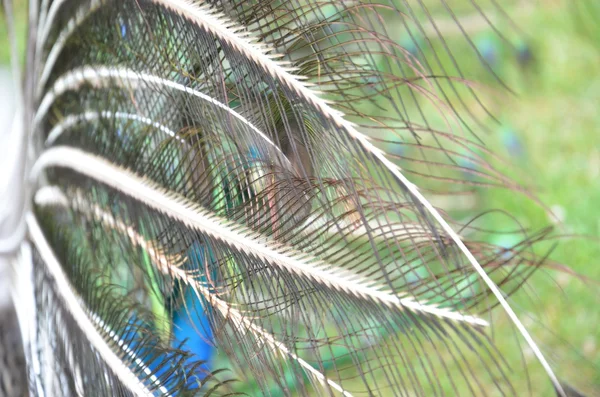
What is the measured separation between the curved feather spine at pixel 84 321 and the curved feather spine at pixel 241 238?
140mm

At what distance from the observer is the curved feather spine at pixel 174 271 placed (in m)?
0.60

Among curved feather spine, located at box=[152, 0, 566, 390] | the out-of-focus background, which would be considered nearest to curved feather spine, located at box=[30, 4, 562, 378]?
curved feather spine, located at box=[152, 0, 566, 390]

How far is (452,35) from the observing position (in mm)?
1881

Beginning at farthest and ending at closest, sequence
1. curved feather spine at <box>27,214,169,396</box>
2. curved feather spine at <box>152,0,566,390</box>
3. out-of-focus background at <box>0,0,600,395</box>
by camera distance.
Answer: out-of-focus background at <box>0,0,600,395</box>
curved feather spine at <box>27,214,169,396</box>
curved feather spine at <box>152,0,566,390</box>

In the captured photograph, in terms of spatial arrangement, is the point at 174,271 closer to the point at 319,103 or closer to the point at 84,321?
the point at 84,321

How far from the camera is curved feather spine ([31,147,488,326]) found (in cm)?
55

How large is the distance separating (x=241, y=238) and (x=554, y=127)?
1782 millimetres

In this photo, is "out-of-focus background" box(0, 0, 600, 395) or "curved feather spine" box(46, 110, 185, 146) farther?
"out-of-focus background" box(0, 0, 600, 395)

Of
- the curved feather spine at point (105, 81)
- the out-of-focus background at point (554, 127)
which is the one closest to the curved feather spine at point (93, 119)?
the curved feather spine at point (105, 81)

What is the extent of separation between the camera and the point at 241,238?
1.94 ft

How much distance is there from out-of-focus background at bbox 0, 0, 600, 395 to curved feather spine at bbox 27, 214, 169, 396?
0.80m

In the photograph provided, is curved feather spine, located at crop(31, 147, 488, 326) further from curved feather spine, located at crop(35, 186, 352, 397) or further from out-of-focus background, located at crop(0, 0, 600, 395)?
out-of-focus background, located at crop(0, 0, 600, 395)

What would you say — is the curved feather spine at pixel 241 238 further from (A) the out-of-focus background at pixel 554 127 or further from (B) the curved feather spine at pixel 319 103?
(A) the out-of-focus background at pixel 554 127

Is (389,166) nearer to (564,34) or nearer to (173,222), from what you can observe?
(173,222)
